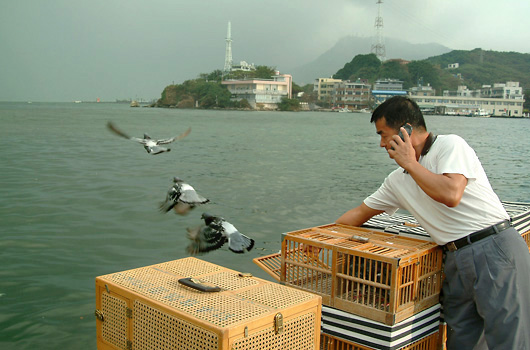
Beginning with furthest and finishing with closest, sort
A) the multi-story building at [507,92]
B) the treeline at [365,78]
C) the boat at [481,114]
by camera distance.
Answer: the multi-story building at [507,92] < the boat at [481,114] < the treeline at [365,78]

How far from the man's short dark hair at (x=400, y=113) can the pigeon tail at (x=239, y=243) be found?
195cm

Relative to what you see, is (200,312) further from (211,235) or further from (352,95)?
(352,95)

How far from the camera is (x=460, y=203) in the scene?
3.12 metres

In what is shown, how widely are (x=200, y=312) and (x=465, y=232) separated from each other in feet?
5.64

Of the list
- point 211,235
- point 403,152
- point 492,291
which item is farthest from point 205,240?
point 492,291

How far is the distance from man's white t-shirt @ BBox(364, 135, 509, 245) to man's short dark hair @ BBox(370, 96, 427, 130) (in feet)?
0.63

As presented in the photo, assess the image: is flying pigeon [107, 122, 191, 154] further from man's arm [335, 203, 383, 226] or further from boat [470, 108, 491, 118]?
boat [470, 108, 491, 118]

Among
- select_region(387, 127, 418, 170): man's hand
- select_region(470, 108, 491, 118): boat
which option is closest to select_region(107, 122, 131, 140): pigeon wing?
select_region(387, 127, 418, 170): man's hand

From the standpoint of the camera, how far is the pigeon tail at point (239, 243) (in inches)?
184

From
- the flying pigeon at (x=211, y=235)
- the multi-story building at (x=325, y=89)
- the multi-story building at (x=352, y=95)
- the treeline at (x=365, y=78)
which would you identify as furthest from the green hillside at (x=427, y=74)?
the flying pigeon at (x=211, y=235)

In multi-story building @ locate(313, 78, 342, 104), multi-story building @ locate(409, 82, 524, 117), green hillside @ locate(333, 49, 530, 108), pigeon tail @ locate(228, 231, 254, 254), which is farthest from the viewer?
green hillside @ locate(333, 49, 530, 108)

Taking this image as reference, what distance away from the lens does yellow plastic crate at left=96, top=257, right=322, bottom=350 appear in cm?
234

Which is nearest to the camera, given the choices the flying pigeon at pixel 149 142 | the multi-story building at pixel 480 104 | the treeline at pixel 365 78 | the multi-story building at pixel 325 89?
the flying pigeon at pixel 149 142

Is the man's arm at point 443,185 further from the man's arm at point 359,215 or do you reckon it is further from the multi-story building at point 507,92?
the multi-story building at point 507,92
